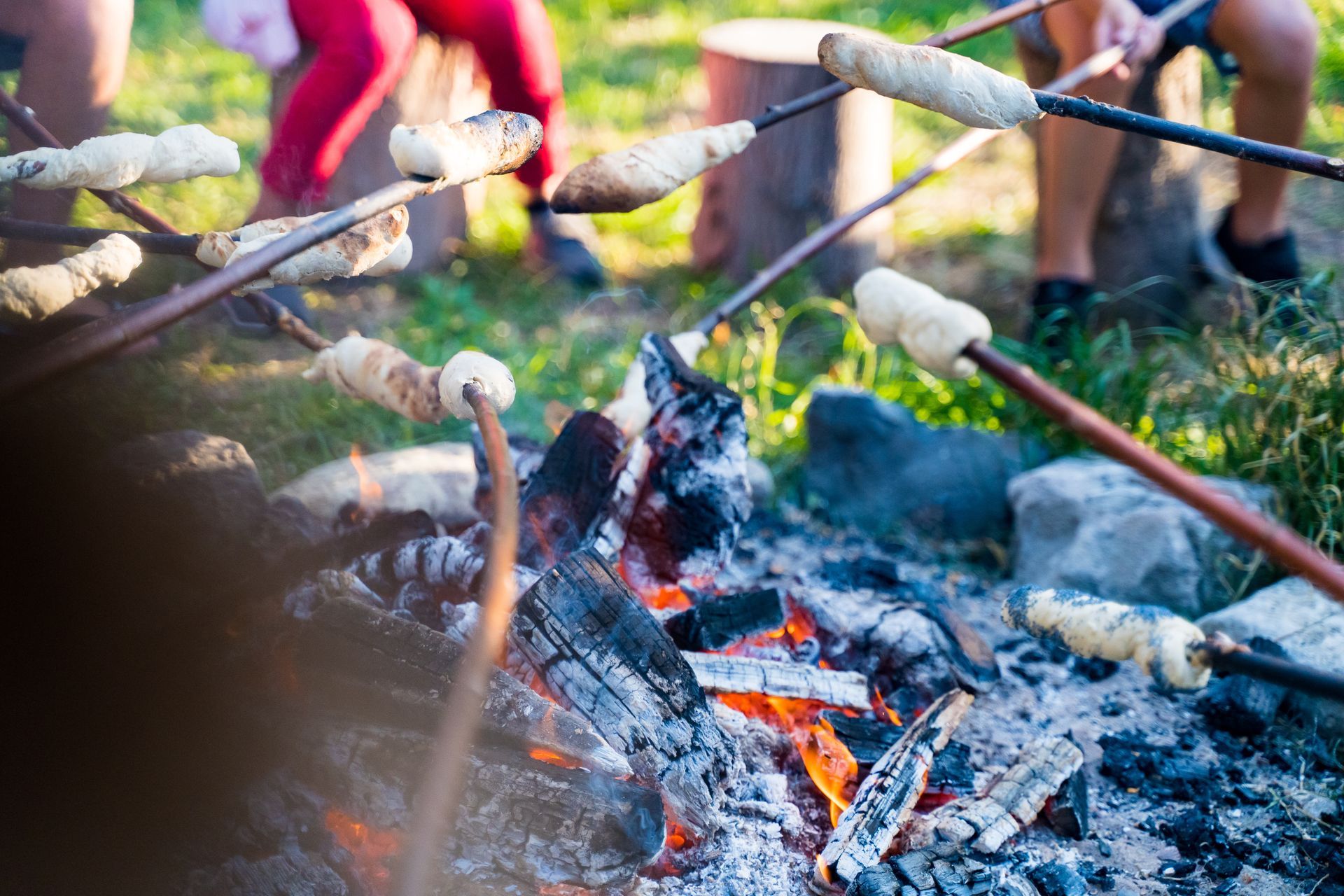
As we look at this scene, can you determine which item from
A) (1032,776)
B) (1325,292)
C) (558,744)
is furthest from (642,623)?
(1325,292)

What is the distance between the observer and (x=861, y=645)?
1998mm

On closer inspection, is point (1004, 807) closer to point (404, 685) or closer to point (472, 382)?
point (404, 685)

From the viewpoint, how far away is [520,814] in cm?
144

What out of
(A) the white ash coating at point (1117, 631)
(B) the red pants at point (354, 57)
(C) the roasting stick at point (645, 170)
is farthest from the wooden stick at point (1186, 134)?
(B) the red pants at point (354, 57)

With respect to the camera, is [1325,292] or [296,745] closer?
[296,745]

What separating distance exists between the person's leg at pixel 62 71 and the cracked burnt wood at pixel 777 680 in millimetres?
1616

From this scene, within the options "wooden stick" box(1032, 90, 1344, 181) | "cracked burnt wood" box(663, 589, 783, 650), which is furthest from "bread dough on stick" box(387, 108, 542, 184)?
"cracked burnt wood" box(663, 589, 783, 650)

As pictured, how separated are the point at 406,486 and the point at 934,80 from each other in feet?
5.10

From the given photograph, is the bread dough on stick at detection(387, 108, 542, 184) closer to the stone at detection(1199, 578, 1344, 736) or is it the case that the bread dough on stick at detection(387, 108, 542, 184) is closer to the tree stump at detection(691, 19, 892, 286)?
the stone at detection(1199, 578, 1344, 736)

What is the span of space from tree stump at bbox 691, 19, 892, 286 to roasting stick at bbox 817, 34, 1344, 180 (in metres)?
2.35

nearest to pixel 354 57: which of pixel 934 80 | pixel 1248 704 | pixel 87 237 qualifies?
pixel 87 237

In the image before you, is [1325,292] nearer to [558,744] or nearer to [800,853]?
[800,853]

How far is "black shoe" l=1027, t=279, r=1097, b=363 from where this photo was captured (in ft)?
10.8

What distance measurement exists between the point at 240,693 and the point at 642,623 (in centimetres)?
65
